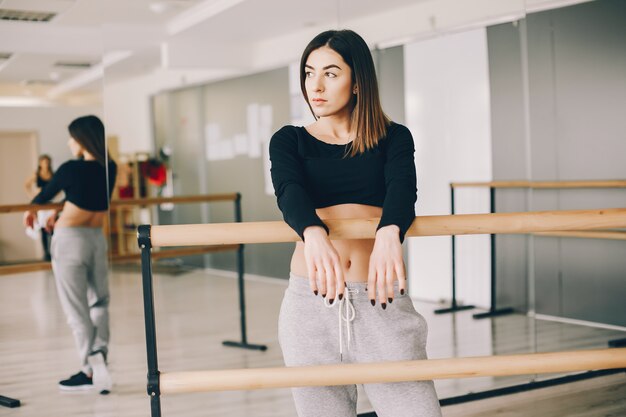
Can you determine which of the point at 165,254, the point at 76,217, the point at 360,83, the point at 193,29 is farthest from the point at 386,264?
the point at 165,254

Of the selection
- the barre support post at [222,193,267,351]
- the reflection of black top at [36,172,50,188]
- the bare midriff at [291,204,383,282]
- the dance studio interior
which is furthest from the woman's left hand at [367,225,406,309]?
the barre support post at [222,193,267,351]

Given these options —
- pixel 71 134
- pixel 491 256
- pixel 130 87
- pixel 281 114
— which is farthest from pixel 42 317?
→ pixel 491 256

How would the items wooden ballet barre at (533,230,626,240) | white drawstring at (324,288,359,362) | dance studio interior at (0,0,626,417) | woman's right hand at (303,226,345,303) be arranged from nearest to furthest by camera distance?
woman's right hand at (303,226,345,303) < white drawstring at (324,288,359,362) < dance studio interior at (0,0,626,417) < wooden ballet barre at (533,230,626,240)

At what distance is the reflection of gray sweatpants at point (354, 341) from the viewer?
155 centimetres

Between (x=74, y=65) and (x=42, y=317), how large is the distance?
1.27 metres

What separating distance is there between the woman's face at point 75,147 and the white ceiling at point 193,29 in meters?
0.26

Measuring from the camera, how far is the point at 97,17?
13.7 ft

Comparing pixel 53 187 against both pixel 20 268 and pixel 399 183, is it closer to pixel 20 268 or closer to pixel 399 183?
pixel 20 268

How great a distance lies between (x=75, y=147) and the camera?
375 centimetres

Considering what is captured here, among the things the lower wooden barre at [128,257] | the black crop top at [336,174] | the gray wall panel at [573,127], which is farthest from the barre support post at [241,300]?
the black crop top at [336,174]

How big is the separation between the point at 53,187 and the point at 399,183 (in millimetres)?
2629

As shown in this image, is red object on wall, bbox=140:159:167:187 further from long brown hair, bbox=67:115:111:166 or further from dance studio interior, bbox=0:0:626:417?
long brown hair, bbox=67:115:111:166

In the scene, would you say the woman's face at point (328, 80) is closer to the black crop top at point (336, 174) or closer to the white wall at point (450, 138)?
the black crop top at point (336, 174)

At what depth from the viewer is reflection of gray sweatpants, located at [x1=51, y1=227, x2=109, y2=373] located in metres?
3.76
